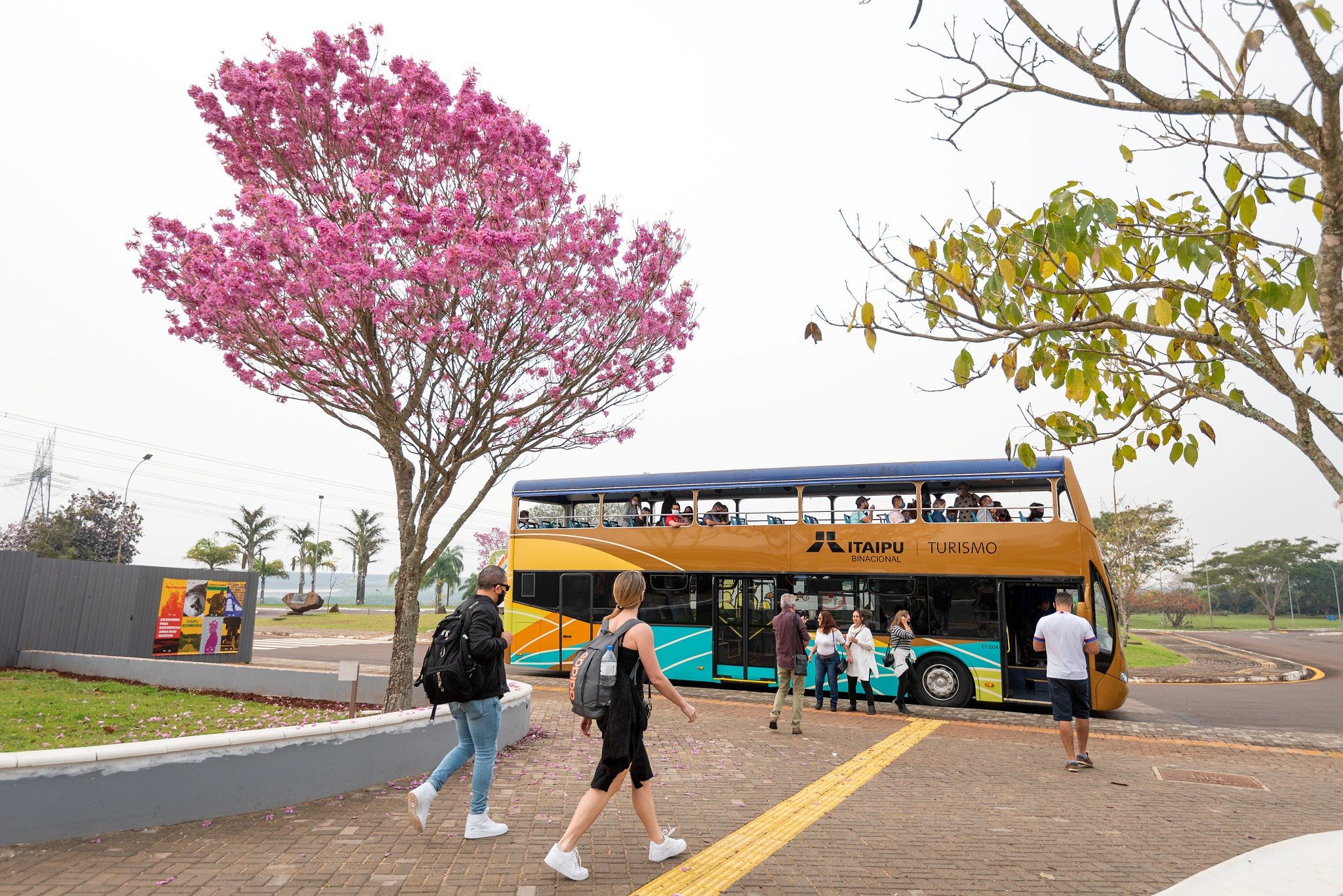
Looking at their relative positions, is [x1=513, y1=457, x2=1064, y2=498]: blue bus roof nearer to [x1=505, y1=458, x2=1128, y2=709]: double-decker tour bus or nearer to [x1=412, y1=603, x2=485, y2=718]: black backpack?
[x1=505, y1=458, x2=1128, y2=709]: double-decker tour bus

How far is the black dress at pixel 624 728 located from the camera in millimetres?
4539

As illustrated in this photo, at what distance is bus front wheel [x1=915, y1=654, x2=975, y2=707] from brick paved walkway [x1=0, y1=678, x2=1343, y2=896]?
11.4 feet

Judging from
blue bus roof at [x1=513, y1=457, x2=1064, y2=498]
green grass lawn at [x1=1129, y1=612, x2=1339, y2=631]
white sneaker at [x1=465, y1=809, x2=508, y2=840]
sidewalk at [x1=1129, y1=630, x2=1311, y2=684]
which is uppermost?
blue bus roof at [x1=513, y1=457, x2=1064, y2=498]

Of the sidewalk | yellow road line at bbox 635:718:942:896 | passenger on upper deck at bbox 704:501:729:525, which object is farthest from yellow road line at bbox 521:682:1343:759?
the sidewalk

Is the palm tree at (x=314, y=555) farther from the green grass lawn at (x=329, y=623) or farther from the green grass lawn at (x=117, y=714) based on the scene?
the green grass lawn at (x=117, y=714)

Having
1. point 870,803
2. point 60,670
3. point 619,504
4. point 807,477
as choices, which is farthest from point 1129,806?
point 60,670

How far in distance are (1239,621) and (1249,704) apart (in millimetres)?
87489

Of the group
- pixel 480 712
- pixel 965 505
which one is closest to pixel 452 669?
pixel 480 712

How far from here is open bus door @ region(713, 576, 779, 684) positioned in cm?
1401

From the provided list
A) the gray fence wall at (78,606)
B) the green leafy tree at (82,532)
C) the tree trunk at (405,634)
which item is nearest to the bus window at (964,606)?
the tree trunk at (405,634)

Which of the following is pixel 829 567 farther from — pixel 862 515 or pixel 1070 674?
pixel 1070 674

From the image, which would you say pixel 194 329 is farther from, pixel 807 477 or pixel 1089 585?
pixel 1089 585

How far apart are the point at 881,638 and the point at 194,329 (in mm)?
11003

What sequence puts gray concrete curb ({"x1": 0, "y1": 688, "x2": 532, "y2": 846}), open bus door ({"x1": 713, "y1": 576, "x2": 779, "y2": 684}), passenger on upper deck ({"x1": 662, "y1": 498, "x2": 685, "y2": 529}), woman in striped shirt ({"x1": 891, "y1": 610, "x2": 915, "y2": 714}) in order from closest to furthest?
gray concrete curb ({"x1": 0, "y1": 688, "x2": 532, "y2": 846}) < woman in striped shirt ({"x1": 891, "y1": 610, "x2": 915, "y2": 714}) < open bus door ({"x1": 713, "y1": 576, "x2": 779, "y2": 684}) < passenger on upper deck ({"x1": 662, "y1": 498, "x2": 685, "y2": 529})
